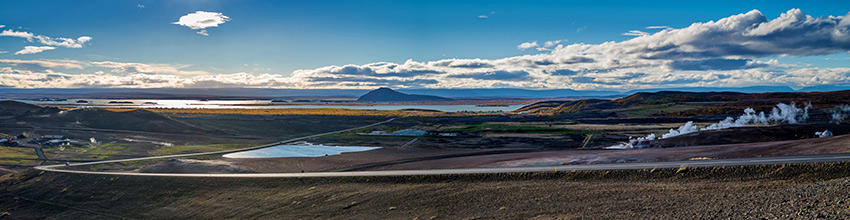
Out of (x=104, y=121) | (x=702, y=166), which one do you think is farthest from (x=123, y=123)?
(x=702, y=166)

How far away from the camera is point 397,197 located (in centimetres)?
2783

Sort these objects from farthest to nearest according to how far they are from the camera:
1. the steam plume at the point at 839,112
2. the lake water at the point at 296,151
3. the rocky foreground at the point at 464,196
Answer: the steam plume at the point at 839,112
the lake water at the point at 296,151
the rocky foreground at the point at 464,196

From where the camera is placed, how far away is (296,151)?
67938 millimetres

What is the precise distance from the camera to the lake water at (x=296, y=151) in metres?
62.4

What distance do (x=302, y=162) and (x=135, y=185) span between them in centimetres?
1689

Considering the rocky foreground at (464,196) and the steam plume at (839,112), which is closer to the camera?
the rocky foreground at (464,196)

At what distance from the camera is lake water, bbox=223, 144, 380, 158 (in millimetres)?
62388

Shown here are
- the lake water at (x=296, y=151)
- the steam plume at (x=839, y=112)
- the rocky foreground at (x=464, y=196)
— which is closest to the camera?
the rocky foreground at (x=464, y=196)

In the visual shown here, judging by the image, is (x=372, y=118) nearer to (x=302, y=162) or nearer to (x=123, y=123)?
(x=123, y=123)

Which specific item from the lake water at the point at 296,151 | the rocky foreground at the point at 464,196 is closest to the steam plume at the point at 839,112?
the rocky foreground at the point at 464,196

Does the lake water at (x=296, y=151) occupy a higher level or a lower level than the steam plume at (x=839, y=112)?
lower

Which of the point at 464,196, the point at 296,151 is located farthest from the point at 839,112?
the point at 296,151

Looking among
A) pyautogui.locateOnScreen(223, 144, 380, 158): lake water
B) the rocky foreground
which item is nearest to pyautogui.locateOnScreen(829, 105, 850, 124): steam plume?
the rocky foreground

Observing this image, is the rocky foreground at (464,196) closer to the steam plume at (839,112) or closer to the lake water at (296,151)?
the lake water at (296,151)
